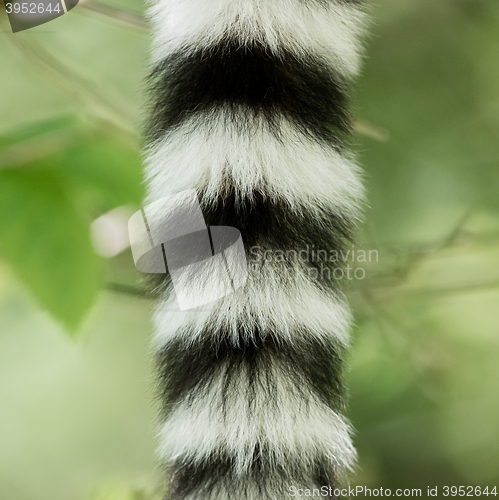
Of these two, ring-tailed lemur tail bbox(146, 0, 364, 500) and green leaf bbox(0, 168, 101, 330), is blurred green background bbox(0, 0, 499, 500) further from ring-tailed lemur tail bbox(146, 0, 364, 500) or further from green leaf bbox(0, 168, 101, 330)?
ring-tailed lemur tail bbox(146, 0, 364, 500)

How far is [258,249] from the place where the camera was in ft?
1.31

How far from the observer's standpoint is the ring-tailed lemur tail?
1.28 feet

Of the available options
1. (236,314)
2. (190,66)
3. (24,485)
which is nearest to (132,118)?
(190,66)

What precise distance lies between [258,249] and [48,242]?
210 millimetres

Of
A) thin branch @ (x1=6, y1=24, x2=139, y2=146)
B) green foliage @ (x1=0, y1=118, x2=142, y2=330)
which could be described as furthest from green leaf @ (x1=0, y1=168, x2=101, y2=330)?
thin branch @ (x1=6, y1=24, x2=139, y2=146)

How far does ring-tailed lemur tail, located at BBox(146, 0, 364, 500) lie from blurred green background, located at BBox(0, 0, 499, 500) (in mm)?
161

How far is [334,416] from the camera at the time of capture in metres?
0.42

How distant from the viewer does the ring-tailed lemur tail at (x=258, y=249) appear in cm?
39

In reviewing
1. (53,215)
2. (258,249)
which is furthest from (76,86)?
(258,249)

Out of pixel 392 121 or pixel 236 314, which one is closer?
pixel 236 314

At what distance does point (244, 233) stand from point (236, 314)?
64 mm

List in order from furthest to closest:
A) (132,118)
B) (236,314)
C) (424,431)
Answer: (424,431), (132,118), (236,314)

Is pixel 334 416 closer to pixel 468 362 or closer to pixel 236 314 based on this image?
pixel 236 314

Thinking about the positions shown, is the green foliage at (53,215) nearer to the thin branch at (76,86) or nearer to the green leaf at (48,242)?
the green leaf at (48,242)
